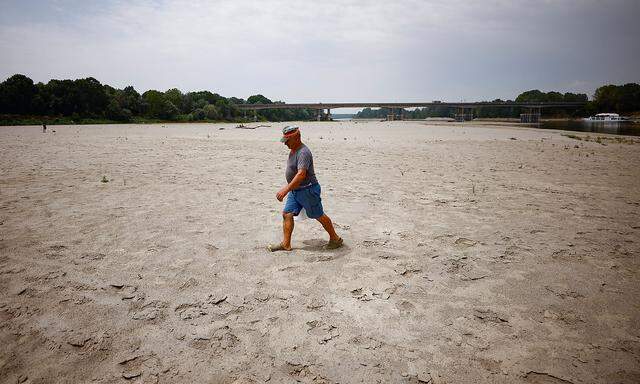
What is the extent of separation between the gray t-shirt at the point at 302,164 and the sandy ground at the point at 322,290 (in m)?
1.12

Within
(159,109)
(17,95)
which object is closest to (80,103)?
(17,95)

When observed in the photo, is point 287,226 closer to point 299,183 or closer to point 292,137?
point 299,183

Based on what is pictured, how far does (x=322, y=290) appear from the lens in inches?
140

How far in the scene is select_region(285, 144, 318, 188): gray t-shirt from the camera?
4.15 m

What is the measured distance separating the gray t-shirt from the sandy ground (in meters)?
1.12

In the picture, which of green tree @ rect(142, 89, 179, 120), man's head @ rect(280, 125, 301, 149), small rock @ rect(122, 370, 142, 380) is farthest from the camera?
green tree @ rect(142, 89, 179, 120)

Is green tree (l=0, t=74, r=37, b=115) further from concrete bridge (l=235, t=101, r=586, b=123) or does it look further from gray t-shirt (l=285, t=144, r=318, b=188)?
gray t-shirt (l=285, t=144, r=318, b=188)

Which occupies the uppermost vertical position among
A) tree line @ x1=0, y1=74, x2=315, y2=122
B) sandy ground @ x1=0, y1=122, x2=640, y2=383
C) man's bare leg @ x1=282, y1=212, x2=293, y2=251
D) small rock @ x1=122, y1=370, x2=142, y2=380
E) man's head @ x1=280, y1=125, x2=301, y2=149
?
tree line @ x1=0, y1=74, x2=315, y2=122

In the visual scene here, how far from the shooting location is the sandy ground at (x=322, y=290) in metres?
2.47

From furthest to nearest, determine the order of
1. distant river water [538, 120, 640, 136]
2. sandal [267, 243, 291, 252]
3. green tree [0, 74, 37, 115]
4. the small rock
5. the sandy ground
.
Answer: green tree [0, 74, 37, 115]
distant river water [538, 120, 640, 136]
sandal [267, 243, 291, 252]
the sandy ground
the small rock

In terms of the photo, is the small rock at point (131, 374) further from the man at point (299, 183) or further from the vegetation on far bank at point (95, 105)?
the vegetation on far bank at point (95, 105)

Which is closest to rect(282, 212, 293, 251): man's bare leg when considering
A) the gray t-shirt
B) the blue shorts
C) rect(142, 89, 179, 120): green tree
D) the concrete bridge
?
the blue shorts

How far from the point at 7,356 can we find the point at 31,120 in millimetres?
69649

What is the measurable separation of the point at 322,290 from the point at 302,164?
1.66m
